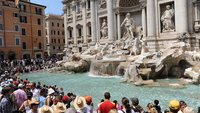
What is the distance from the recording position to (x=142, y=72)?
61.0ft

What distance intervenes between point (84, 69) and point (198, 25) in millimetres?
12427

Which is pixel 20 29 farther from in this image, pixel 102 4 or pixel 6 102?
pixel 6 102

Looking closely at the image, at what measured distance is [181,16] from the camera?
25.4 meters

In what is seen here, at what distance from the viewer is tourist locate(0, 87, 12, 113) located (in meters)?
6.63

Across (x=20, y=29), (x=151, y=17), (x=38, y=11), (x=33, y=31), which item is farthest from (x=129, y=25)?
(x=38, y=11)

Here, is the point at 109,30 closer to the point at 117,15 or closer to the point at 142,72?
the point at 117,15

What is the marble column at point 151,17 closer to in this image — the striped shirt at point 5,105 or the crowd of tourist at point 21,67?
the crowd of tourist at point 21,67

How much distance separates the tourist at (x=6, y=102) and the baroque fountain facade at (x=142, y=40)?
1179 cm

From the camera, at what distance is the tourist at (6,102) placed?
21.7 ft

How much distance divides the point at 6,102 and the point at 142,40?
22.6 meters

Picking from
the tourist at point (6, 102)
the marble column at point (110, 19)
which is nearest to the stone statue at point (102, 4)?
the marble column at point (110, 19)

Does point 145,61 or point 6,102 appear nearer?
point 6,102

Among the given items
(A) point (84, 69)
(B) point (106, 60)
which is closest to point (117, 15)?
(A) point (84, 69)

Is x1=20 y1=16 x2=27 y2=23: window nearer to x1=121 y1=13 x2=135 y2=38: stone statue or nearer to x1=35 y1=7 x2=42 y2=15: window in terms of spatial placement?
x1=35 y1=7 x2=42 y2=15: window
